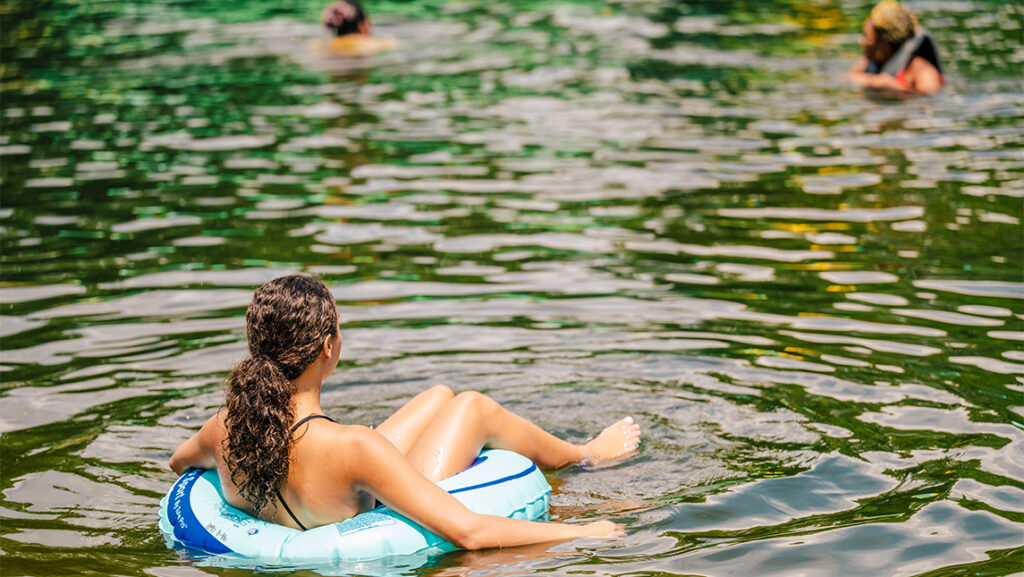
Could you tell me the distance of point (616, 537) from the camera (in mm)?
4785

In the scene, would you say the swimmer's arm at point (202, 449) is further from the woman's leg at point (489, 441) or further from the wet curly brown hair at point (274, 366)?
the woman's leg at point (489, 441)

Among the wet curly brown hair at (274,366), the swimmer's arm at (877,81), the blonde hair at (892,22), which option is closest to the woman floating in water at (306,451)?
the wet curly brown hair at (274,366)

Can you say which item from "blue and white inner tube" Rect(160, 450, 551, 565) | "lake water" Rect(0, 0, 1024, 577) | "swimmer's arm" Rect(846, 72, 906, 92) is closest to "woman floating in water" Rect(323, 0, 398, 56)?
"lake water" Rect(0, 0, 1024, 577)

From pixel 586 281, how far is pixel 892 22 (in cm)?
719

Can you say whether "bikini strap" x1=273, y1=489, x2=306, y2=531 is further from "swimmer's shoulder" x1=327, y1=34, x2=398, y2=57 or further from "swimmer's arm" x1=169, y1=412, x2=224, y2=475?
"swimmer's shoulder" x1=327, y1=34, x2=398, y2=57

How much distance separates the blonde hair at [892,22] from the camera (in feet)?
44.5

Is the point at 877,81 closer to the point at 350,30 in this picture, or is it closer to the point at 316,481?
the point at 350,30

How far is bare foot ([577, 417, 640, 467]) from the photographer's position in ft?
19.0

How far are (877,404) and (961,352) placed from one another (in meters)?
0.87

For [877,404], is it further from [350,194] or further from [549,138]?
[549,138]

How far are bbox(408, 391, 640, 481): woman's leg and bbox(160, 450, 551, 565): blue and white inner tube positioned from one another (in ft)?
0.36

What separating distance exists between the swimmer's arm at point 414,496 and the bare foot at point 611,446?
1.26 metres

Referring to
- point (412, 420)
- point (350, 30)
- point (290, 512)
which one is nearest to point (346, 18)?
point (350, 30)

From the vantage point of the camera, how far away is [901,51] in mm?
13703
